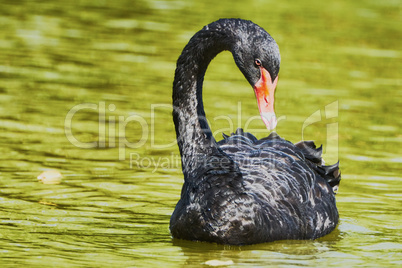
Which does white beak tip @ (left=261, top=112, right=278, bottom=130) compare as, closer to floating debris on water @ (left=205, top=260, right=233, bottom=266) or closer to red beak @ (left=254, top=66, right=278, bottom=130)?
red beak @ (left=254, top=66, right=278, bottom=130)

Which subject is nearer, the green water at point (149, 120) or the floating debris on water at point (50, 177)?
the green water at point (149, 120)

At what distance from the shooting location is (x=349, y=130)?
32.3ft

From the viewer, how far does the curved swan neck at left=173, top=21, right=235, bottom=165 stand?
621cm

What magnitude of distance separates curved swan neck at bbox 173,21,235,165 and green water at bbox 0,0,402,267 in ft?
2.55

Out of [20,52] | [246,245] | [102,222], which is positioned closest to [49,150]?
[102,222]

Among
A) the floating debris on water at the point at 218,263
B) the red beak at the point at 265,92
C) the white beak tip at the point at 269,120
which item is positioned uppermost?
the red beak at the point at 265,92

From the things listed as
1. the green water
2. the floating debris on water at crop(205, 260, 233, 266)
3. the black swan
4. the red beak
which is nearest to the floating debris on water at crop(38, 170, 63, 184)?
the green water

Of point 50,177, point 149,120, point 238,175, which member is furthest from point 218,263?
point 149,120

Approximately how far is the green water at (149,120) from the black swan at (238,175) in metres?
0.15

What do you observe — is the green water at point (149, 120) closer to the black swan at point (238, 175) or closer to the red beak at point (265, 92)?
the black swan at point (238, 175)

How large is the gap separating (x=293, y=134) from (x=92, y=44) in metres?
5.18

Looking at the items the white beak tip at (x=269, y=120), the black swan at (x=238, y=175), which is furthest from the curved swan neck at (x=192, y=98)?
the white beak tip at (x=269, y=120)

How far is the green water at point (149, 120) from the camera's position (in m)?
6.04

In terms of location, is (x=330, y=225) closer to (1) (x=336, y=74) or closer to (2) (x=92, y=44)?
(1) (x=336, y=74)
